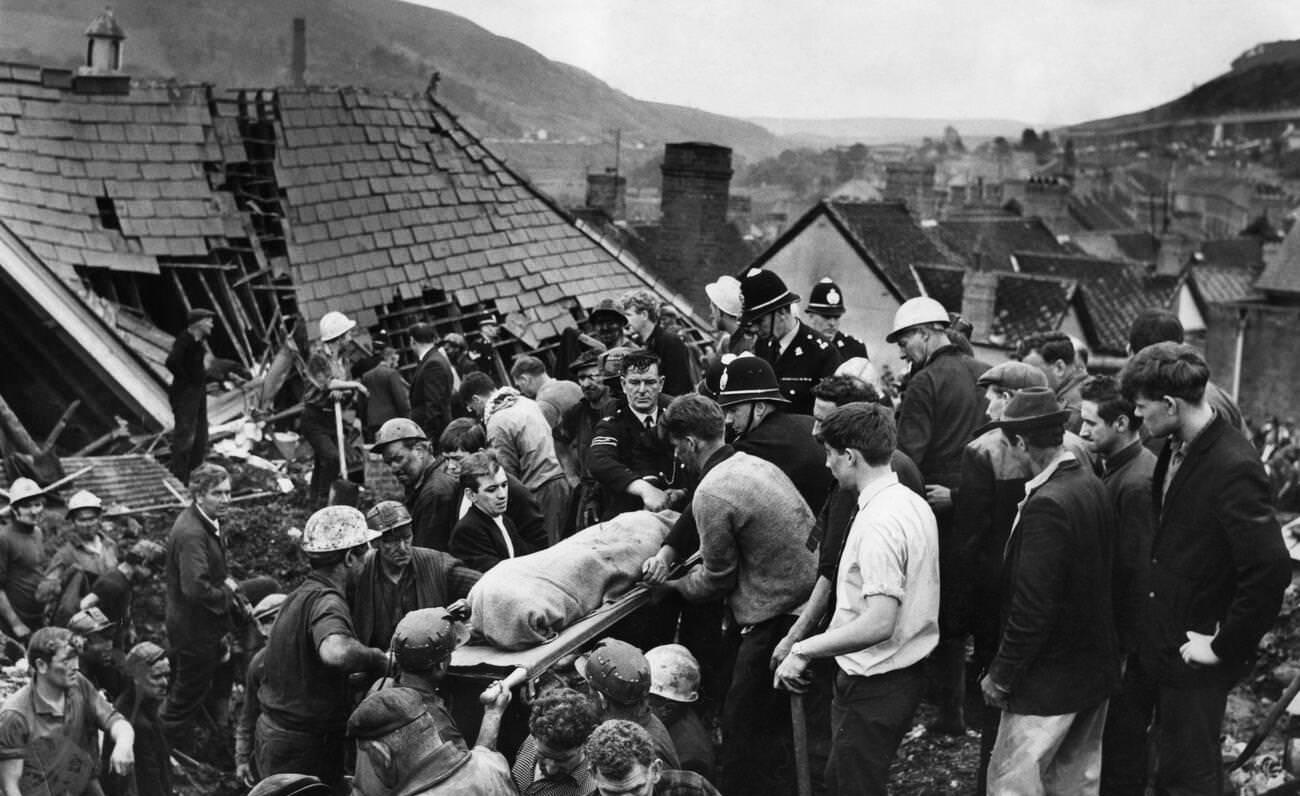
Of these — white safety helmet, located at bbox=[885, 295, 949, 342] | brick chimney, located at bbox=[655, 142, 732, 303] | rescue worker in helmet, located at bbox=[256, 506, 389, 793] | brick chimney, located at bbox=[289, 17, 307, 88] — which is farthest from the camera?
brick chimney, located at bbox=[289, 17, 307, 88]

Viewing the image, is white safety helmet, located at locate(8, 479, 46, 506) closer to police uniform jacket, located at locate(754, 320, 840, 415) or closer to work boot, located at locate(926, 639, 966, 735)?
police uniform jacket, located at locate(754, 320, 840, 415)

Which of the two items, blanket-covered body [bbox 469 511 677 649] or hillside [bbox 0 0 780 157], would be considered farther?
hillside [bbox 0 0 780 157]

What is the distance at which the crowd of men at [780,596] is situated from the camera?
4922 mm

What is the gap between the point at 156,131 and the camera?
14453 millimetres

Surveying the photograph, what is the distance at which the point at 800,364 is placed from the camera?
292 inches

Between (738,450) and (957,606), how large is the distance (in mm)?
1247

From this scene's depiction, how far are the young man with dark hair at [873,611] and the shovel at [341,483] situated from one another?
6111 millimetres

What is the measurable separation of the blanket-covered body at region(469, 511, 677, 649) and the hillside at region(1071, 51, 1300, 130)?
94.9 metres

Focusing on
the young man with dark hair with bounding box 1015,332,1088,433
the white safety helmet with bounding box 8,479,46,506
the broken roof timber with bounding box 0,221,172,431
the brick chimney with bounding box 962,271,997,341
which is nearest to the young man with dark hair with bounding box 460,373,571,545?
the young man with dark hair with bounding box 1015,332,1088,433

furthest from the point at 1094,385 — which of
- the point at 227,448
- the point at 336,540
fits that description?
the point at 227,448

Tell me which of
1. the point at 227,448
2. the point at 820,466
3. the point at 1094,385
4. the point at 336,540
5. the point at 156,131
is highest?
the point at 156,131

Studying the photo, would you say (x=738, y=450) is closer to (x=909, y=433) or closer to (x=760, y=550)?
(x=760, y=550)

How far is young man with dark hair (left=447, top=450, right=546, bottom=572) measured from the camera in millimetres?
6602

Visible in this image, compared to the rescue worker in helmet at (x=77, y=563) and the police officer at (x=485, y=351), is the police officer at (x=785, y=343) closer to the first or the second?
the rescue worker in helmet at (x=77, y=563)
